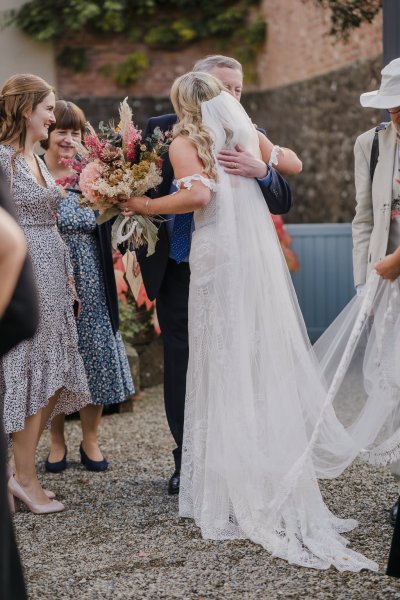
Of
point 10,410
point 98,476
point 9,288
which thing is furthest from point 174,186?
point 9,288

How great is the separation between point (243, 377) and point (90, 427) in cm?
142

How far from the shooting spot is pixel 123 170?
4223 mm

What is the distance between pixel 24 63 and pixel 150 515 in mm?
10375

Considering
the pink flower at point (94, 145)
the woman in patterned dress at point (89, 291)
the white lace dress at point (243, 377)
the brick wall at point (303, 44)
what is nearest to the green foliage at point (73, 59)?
the brick wall at point (303, 44)

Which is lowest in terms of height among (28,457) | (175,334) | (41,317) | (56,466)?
(56,466)

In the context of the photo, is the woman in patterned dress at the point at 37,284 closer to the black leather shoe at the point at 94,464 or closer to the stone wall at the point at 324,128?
the black leather shoe at the point at 94,464

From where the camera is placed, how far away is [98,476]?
515 cm

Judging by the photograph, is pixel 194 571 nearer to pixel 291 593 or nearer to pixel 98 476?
pixel 291 593

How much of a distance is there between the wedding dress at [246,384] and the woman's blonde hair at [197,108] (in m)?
0.04

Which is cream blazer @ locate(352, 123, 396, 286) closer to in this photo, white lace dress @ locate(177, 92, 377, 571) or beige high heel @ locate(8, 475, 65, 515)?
white lace dress @ locate(177, 92, 377, 571)

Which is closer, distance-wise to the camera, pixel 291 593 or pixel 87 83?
pixel 291 593

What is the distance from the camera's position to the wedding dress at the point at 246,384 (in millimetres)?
4031

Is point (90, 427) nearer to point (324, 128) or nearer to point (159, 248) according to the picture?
point (159, 248)

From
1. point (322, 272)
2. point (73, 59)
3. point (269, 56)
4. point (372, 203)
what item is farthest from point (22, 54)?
point (372, 203)
